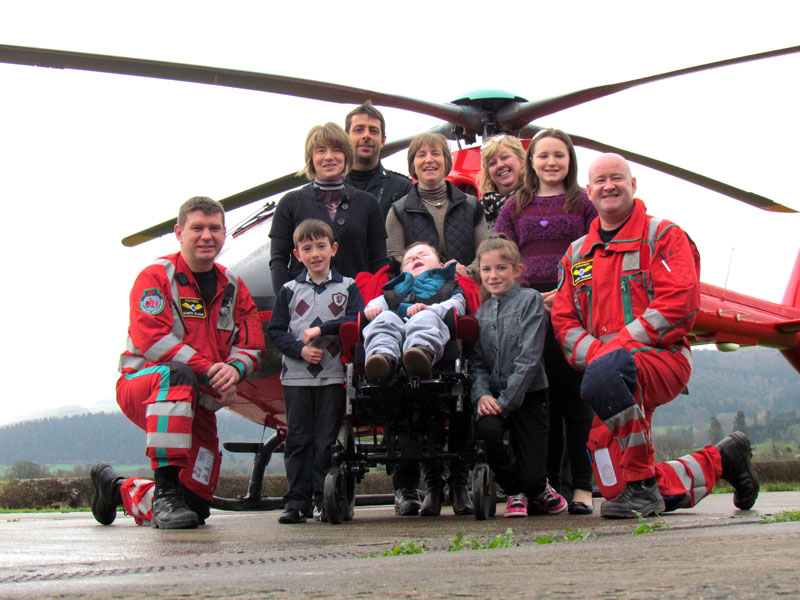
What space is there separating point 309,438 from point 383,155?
13.8 feet

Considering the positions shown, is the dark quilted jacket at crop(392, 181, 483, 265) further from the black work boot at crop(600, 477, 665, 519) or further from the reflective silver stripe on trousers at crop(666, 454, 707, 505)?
the black work boot at crop(600, 477, 665, 519)

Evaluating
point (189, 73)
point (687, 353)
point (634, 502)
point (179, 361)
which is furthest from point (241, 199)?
point (634, 502)

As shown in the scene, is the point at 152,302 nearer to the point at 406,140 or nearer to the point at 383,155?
the point at 406,140

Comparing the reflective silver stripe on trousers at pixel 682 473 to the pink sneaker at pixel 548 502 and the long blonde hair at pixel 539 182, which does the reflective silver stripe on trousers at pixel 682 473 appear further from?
the long blonde hair at pixel 539 182

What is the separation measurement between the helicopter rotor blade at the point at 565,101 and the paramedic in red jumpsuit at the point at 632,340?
115 inches

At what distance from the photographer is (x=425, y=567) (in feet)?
4.91

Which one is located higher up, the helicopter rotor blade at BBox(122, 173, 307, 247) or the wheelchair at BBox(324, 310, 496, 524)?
the helicopter rotor blade at BBox(122, 173, 307, 247)

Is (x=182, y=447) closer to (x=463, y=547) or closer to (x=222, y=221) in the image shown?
(x=222, y=221)

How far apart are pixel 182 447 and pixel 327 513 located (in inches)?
28.0

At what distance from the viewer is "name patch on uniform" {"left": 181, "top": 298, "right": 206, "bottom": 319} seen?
429 centimetres

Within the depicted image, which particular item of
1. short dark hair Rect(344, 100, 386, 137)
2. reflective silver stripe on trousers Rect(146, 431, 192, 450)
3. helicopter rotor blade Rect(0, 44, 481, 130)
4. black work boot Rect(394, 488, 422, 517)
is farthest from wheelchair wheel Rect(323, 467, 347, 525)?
helicopter rotor blade Rect(0, 44, 481, 130)

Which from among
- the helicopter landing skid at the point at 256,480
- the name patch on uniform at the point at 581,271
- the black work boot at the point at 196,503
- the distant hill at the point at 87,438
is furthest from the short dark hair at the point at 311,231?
the distant hill at the point at 87,438

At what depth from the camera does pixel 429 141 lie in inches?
187

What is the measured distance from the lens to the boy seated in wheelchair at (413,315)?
3521 mm
